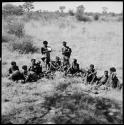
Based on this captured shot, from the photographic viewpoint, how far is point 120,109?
25.5 ft

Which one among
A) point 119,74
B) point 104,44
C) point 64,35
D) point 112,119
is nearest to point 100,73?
point 119,74

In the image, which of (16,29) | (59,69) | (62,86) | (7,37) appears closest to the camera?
(62,86)

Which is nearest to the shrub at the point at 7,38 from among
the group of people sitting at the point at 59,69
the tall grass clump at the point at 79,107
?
the group of people sitting at the point at 59,69

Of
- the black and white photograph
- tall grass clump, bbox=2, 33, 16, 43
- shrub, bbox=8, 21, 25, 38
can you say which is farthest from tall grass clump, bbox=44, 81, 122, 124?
shrub, bbox=8, 21, 25, 38

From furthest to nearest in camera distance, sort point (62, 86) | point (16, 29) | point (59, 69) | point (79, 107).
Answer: point (16, 29) < point (59, 69) < point (62, 86) < point (79, 107)

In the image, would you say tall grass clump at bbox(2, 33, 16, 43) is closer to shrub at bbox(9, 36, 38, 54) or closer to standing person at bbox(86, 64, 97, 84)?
shrub at bbox(9, 36, 38, 54)

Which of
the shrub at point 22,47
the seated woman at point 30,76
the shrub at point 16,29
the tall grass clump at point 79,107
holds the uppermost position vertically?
the shrub at point 16,29

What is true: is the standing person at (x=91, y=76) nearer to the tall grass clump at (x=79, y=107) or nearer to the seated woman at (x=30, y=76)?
the tall grass clump at (x=79, y=107)

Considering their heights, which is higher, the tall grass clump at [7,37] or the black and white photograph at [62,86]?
the tall grass clump at [7,37]

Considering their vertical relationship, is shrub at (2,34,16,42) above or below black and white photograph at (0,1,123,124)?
above

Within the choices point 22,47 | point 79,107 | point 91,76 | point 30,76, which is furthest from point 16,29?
point 79,107

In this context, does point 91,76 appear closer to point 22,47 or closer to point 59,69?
point 59,69

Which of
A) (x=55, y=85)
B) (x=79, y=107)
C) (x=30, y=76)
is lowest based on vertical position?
(x=79, y=107)

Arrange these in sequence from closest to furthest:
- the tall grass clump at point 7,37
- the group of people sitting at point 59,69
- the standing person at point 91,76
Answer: the group of people sitting at point 59,69, the standing person at point 91,76, the tall grass clump at point 7,37
